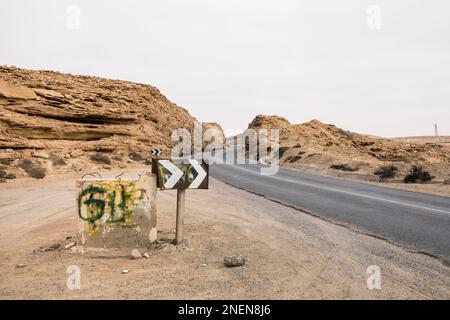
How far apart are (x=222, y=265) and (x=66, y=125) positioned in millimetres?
29106

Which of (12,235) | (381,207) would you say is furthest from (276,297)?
(381,207)

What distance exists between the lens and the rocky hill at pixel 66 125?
85.3 ft

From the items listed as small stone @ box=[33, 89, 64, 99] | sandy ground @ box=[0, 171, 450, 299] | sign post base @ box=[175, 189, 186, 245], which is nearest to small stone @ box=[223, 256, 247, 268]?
sandy ground @ box=[0, 171, 450, 299]

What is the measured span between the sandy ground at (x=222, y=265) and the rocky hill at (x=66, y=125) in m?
Answer: 19.2

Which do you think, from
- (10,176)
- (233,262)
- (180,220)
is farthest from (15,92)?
(233,262)

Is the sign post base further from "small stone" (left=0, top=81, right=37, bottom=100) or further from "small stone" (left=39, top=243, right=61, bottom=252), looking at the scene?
"small stone" (left=0, top=81, right=37, bottom=100)

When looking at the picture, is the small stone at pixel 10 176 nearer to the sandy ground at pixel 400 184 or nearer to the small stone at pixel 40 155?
A: the small stone at pixel 40 155

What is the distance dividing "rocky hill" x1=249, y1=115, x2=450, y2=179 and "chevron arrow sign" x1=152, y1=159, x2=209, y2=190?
73.2ft

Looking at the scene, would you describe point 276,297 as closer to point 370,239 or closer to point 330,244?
point 330,244

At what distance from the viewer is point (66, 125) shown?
30.2m

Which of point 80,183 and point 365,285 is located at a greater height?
point 80,183

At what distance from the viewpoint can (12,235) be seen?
674cm

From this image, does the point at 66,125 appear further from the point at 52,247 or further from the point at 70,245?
the point at 70,245

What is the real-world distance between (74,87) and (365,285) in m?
37.0
